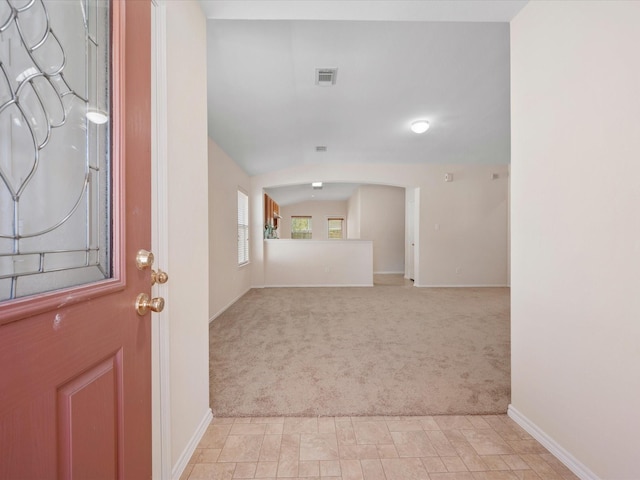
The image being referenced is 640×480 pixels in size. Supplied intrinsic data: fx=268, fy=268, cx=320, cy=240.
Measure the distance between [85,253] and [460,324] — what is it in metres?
3.63

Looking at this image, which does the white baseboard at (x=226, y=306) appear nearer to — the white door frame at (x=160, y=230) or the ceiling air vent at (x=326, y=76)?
the white door frame at (x=160, y=230)

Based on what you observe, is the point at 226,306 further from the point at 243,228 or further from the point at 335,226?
the point at 335,226

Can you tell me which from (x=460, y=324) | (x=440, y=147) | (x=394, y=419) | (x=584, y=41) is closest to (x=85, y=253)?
(x=394, y=419)

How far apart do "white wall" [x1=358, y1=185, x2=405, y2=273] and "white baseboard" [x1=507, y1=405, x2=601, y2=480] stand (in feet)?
21.2

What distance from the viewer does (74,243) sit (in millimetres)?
661

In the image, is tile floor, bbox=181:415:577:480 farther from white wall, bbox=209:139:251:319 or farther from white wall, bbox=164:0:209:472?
white wall, bbox=209:139:251:319

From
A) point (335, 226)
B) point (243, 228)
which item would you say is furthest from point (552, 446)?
point (335, 226)

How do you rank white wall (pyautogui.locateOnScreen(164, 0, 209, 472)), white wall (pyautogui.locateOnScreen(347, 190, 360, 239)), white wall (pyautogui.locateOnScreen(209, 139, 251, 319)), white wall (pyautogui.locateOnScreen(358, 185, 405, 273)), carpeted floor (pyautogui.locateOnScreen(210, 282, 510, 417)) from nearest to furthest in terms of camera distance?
white wall (pyautogui.locateOnScreen(164, 0, 209, 472))
carpeted floor (pyautogui.locateOnScreen(210, 282, 510, 417))
white wall (pyautogui.locateOnScreen(209, 139, 251, 319))
white wall (pyautogui.locateOnScreen(358, 185, 405, 273))
white wall (pyautogui.locateOnScreen(347, 190, 360, 239))

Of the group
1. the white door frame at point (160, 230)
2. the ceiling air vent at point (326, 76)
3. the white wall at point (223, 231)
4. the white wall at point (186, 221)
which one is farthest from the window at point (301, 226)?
the white door frame at point (160, 230)

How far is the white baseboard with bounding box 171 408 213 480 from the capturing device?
1.19 m

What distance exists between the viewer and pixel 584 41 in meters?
1.20

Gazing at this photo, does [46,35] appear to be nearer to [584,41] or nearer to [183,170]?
[183,170]

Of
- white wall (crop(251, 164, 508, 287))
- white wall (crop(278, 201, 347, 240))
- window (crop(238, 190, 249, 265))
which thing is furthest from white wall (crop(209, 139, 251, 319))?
white wall (crop(278, 201, 347, 240))

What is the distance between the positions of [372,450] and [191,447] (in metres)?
0.90
